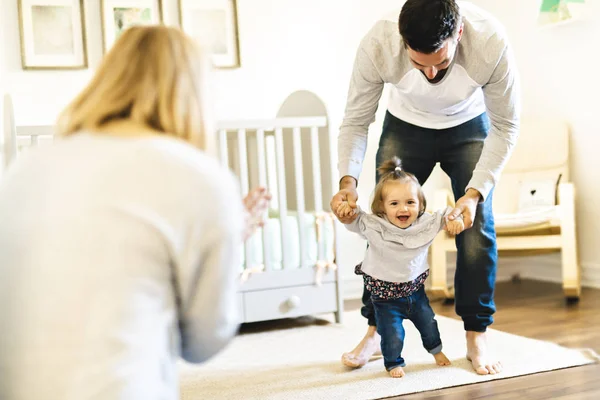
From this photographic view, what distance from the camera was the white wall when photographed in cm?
343

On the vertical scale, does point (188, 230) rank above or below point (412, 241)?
above

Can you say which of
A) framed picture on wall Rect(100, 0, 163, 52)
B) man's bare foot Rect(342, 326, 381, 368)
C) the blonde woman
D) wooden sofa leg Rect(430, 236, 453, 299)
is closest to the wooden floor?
wooden sofa leg Rect(430, 236, 453, 299)

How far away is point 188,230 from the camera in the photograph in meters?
0.84

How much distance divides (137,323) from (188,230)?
0.12 meters

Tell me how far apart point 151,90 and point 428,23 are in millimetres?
877

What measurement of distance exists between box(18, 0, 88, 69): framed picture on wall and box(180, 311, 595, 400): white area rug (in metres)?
1.49

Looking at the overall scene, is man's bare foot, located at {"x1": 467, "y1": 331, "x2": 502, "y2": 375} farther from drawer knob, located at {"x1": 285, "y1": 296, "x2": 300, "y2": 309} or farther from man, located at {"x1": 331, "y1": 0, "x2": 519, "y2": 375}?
drawer knob, located at {"x1": 285, "y1": 296, "x2": 300, "y2": 309}

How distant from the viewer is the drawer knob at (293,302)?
284cm

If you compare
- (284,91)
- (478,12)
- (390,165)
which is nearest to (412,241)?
(390,165)

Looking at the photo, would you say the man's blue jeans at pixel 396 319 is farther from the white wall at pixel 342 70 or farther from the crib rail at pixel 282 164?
the white wall at pixel 342 70

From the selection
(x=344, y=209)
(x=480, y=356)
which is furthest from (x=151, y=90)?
(x=480, y=356)

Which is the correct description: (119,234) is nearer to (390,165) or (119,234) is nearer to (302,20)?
(390,165)

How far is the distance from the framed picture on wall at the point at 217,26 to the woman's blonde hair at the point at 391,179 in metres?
1.56

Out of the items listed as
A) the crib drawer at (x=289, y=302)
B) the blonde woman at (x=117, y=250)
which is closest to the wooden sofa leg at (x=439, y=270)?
the crib drawer at (x=289, y=302)
